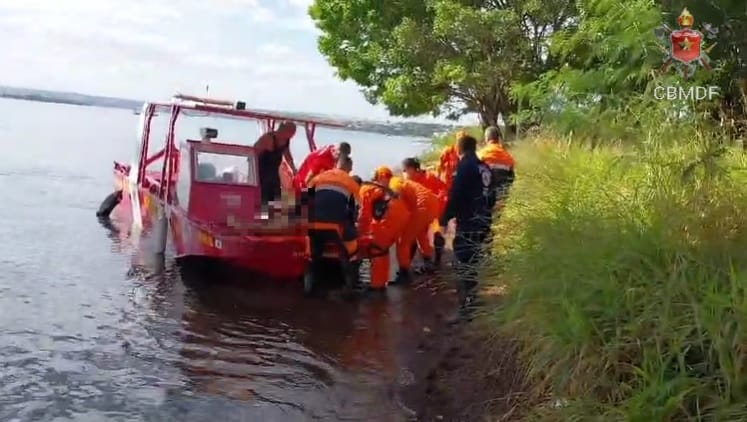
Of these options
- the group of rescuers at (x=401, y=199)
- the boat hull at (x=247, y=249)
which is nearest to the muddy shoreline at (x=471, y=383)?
the group of rescuers at (x=401, y=199)

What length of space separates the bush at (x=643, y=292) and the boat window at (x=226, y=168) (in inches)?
198

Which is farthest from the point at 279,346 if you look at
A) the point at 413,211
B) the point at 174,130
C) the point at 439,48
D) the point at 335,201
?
the point at 439,48

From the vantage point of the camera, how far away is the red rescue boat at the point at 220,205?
378 inches

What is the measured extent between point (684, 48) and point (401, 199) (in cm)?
437

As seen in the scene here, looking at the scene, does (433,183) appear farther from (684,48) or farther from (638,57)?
(684,48)

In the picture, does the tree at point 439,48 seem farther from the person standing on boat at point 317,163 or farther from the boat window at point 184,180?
the boat window at point 184,180

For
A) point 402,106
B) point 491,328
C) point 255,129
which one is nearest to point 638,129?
point 491,328

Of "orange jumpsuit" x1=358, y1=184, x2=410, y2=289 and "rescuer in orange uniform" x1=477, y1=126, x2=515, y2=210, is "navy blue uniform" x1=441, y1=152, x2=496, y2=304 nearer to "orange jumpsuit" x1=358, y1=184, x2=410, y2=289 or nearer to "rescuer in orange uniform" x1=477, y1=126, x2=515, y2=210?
"rescuer in orange uniform" x1=477, y1=126, x2=515, y2=210

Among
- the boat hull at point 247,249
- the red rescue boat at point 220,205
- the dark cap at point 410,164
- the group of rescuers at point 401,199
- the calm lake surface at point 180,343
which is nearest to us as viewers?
the calm lake surface at point 180,343

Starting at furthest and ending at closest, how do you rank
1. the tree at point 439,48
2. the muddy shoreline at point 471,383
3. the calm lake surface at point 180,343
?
the tree at point 439,48
the calm lake surface at point 180,343
the muddy shoreline at point 471,383

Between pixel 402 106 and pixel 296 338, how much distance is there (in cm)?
1521

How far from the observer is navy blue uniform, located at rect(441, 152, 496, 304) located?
792 centimetres

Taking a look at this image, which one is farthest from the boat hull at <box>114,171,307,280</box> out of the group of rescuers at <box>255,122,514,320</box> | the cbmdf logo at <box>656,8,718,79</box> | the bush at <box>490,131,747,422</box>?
the cbmdf logo at <box>656,8,718,79</box>

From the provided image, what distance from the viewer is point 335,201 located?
30.1 feet
